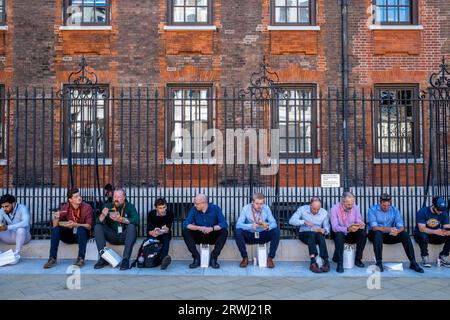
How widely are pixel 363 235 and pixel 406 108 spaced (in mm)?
7489

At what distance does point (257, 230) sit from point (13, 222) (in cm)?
439

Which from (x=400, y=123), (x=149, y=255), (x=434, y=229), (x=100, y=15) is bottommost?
(x=149, y=255)

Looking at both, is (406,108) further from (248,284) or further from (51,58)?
(51,58)

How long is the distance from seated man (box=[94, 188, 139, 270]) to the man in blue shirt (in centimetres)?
95

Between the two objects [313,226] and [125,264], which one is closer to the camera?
[125,264]

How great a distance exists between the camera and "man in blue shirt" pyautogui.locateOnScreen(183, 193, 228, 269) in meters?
8.09

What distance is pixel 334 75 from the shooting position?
14.3 m

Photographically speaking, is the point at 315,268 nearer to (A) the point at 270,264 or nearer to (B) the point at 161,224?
(A) the point at 270,264

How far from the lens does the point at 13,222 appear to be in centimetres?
829

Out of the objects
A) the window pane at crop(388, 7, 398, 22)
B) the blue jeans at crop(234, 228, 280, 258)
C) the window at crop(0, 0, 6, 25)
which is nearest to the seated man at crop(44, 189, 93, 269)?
the blue jeans at crop(234, 228, 280, 258)

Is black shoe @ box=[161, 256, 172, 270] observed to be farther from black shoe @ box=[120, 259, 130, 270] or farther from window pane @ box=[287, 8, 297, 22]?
window pane @ box=[287, 8, 297, 22]

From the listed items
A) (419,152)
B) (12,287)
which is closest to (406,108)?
(419,152)

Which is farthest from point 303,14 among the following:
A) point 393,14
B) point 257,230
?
point 257,230
